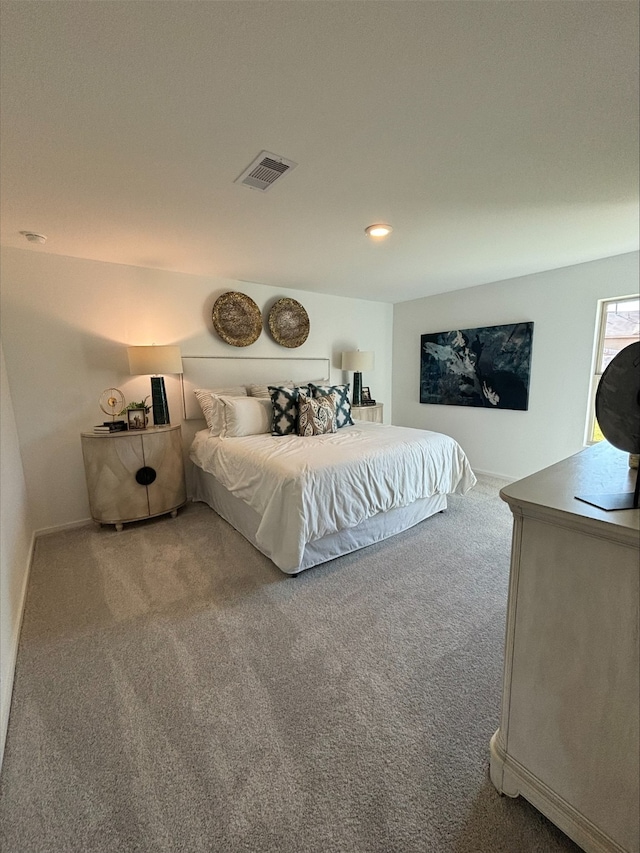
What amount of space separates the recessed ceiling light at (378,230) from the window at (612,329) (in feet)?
7.54

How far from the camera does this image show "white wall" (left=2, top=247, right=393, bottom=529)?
258 centimetres

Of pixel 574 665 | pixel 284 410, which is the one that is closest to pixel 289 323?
pixel 284 410

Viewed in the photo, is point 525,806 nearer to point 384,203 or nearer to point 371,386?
point 384,203

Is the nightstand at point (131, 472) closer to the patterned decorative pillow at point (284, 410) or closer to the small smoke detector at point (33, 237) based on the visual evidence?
the patterned decorative pillow at point (284, 410)

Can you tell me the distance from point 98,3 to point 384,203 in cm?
145

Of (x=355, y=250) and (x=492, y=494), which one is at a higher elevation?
(x=355, y=250)

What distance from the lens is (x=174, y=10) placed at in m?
0.89

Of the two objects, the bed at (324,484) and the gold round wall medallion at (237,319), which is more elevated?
the gold round wall medallion at (237,319)

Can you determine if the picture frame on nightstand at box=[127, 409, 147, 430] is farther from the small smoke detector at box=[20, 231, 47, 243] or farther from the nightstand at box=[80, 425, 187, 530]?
the small smoke detector at box=[20, 231, 47, 243]

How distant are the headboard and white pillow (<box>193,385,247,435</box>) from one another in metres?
0.11

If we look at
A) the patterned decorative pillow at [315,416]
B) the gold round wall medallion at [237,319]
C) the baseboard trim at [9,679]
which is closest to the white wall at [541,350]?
the patterned decorative pillow at [315,416]

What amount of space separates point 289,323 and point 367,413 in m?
1.52

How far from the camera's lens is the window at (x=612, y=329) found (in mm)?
3039

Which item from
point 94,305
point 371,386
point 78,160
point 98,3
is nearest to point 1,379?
A: point 94,305
